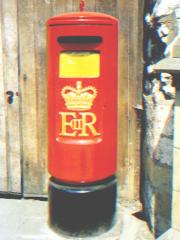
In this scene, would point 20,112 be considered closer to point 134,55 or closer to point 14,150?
point 14,150

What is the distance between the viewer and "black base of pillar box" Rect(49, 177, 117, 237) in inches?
125

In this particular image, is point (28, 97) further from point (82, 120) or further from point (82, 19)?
point (82, 19)

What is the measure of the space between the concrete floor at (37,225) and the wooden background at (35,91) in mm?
198

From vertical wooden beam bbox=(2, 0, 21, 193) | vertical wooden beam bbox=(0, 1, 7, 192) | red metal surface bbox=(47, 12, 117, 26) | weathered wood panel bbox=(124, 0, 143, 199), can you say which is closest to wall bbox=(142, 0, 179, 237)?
weathered wood panel bbox=(124, 0, 143, 199)

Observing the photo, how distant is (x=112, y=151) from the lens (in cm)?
321

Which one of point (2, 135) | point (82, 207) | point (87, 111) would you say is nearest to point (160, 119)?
point (87, 111)

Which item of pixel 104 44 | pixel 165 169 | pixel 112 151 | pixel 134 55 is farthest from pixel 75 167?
pixel 134 55

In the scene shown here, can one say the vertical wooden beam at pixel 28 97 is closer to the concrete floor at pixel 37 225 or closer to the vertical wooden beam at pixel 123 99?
the concrete floor at pixel 37 225

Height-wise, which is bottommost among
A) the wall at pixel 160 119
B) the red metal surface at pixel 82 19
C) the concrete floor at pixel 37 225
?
the concrete floor at pixel 37 225

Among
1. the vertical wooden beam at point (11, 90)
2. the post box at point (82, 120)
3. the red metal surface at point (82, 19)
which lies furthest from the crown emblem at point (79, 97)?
the vertical wooden beam at point (11, 90)

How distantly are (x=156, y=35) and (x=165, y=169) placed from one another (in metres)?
1.08

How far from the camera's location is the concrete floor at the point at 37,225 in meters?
3.30

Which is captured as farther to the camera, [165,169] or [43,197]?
[43,197]

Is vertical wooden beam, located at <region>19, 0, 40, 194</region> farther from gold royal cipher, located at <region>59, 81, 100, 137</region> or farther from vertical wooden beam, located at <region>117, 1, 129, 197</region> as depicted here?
gold royal cipher, located at <region>59, 81, 100, 137</region>
